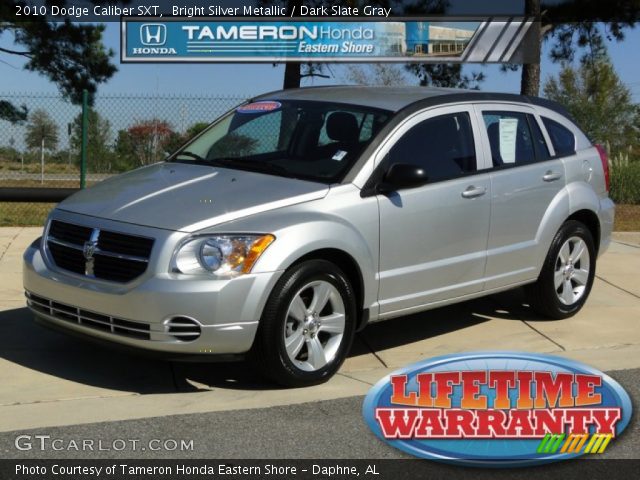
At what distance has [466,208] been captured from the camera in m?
6.87

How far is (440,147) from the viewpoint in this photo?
272 inches

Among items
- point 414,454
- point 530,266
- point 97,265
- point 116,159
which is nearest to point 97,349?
point 97,265

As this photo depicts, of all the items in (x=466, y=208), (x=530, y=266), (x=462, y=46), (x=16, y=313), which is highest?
(x=462, y=46)

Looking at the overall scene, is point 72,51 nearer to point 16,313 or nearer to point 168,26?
point 168,26

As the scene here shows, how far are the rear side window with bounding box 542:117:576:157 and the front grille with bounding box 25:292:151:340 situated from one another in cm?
387

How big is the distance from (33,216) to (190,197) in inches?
339

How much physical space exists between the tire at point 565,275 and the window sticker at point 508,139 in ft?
2.62

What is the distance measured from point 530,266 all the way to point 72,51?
1258 centimetres

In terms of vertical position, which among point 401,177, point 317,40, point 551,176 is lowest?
point 551,176

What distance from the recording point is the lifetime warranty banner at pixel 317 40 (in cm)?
1803

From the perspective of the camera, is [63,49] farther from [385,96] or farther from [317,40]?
[385,96]

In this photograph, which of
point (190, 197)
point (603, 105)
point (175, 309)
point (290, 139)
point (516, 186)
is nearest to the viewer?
point (175, 309)

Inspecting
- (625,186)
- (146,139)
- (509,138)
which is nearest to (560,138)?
(509,138)

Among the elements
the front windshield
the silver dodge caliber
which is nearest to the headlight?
the silver dodge caliber
